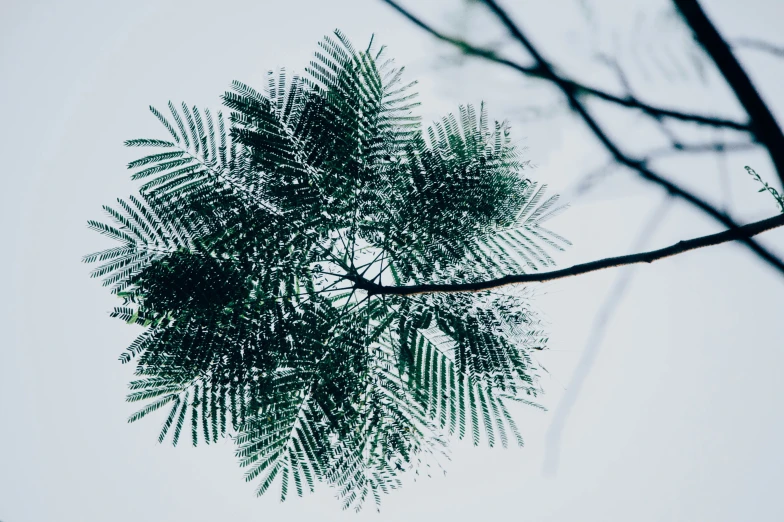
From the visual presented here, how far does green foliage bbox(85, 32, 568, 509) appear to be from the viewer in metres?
2.30

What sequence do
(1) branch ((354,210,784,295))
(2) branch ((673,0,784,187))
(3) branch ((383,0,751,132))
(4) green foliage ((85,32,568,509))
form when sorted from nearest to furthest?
(2) branch ((673,0,784,187)) → (3) branch ((383,0,751,132)) → (1) branch ((354,210,784,295)) → (4) green foliage ((85,32,568,509))

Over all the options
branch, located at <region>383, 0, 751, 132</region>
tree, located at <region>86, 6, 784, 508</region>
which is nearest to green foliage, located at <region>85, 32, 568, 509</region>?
tree, located at <region>86, 6, 784, 508</region>

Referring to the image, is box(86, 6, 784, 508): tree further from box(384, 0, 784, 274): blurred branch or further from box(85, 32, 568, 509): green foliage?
box(384, 0, 784, 274): blurred branch

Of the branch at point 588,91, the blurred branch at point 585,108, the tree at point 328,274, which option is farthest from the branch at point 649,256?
the tree at point 328,274

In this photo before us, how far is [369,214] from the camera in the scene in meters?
2.55

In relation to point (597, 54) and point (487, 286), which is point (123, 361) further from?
point (597, 54)

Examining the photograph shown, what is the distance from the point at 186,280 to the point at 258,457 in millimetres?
978

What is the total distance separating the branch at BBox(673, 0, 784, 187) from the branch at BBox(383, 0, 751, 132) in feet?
0.16

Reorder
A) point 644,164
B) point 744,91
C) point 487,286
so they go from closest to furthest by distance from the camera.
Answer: point 744,91 < point 644,164 < point 487,286

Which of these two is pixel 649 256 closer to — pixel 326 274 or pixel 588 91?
pixel 588 91

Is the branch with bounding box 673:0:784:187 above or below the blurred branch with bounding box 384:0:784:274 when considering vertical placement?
above

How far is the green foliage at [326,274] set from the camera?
230 centimetres

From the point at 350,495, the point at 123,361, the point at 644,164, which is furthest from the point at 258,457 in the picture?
the point at 644,164

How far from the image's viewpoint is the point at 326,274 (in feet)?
8.23
